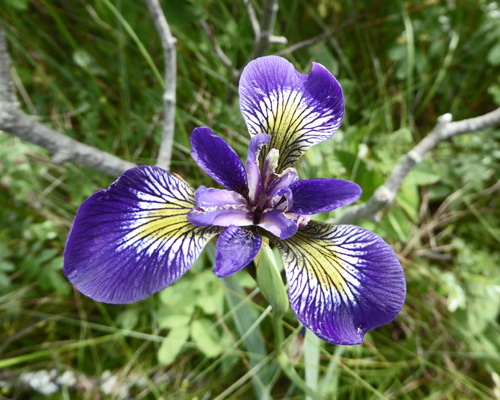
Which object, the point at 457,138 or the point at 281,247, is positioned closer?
the point at 281,247

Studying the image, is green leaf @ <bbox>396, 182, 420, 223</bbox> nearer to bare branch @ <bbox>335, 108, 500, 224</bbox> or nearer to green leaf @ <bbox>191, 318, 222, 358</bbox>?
bare branch @ <bbox>335, 108, 500, 224</bbox>

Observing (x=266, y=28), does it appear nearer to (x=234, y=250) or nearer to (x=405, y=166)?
(x=405, y=166)

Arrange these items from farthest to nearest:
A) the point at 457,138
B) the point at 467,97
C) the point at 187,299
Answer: the point at 467,97, the point at 457,138, the point at 187,299

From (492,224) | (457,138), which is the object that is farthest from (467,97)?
(492,224)

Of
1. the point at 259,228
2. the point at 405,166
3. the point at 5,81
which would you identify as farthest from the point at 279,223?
the point at 5,81

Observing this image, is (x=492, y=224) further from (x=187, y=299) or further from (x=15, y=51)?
(x=15, y=51)

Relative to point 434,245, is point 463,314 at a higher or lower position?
lower

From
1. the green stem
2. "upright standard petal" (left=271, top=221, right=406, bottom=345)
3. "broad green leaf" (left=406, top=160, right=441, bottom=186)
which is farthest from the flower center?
"broad green leaf" (left=406, top=160, right=441, bottom=186)
